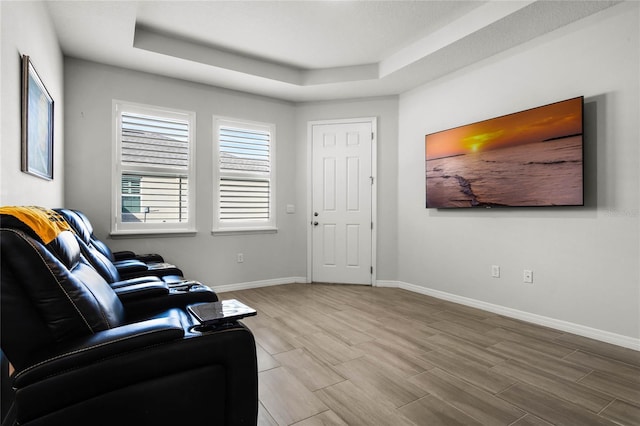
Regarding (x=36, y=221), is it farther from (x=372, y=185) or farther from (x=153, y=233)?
(x=372, y=185)

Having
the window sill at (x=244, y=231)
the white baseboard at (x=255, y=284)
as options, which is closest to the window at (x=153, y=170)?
the window sill at (x=244, y=231)

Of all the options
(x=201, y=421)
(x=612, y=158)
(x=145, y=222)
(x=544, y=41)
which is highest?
(x=544, y=41)

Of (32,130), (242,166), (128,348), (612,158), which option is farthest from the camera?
(242,166)

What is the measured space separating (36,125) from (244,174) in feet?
8.26

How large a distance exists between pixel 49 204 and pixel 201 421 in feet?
8.10

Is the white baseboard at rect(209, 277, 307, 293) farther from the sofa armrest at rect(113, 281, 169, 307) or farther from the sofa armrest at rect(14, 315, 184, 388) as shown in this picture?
the sofa armrest at rect(14, 315, 184, 388)

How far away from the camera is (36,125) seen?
2.25 meters

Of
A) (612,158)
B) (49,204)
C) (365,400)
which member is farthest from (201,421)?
(612,158)

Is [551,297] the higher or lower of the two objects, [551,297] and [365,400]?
the higher

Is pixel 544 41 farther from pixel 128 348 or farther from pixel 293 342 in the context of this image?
pixel 128 348

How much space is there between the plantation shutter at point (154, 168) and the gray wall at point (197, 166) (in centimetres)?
16

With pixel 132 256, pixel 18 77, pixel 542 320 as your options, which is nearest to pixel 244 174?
pixel 132 256

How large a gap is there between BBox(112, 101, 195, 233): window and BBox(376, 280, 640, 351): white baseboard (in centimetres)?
321

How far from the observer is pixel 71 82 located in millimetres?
3535
